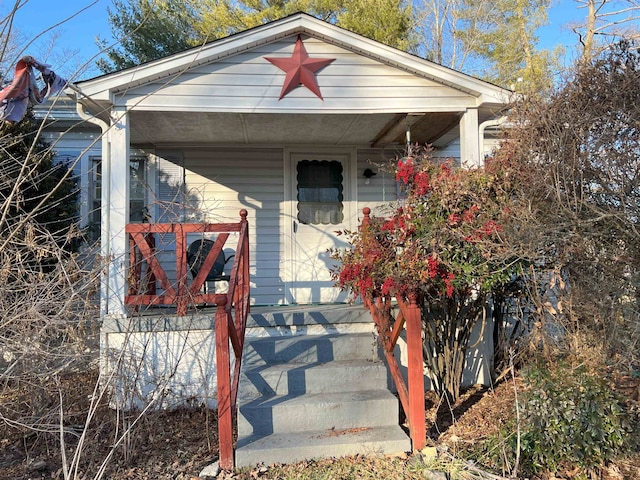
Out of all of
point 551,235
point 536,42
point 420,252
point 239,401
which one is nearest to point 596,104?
point 551,235

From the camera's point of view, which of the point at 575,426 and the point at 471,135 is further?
the point at 471,135

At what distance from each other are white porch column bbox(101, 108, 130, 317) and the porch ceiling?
18.5 inches

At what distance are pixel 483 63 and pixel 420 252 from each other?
1506cm

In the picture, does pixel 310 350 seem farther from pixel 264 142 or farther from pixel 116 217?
pixel 264 142

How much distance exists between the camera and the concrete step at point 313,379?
376 centimetres

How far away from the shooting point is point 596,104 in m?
3.19

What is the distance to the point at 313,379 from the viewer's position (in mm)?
3779

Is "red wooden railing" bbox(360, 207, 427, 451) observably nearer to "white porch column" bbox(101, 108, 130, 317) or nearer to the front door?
"white porch column" bbox(101, 108, 130, 317)

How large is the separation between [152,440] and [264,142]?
163 inches

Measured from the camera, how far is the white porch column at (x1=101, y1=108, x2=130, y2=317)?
171 inches

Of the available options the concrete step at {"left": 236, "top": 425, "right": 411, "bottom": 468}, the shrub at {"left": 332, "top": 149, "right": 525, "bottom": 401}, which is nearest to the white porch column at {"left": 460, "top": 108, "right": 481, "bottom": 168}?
the shrub at {"left": 332, "top": 149, "right": 525, "bottom": 401}

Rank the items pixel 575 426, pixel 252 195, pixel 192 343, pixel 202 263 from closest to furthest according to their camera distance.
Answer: pixel 575 426 < pixel 192 343 < pixel 202 263 < pixel 252 195

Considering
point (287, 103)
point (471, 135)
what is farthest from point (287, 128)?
point (471, 135)

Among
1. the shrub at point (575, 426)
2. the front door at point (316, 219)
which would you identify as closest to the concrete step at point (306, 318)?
the front door at point (316, 219)
